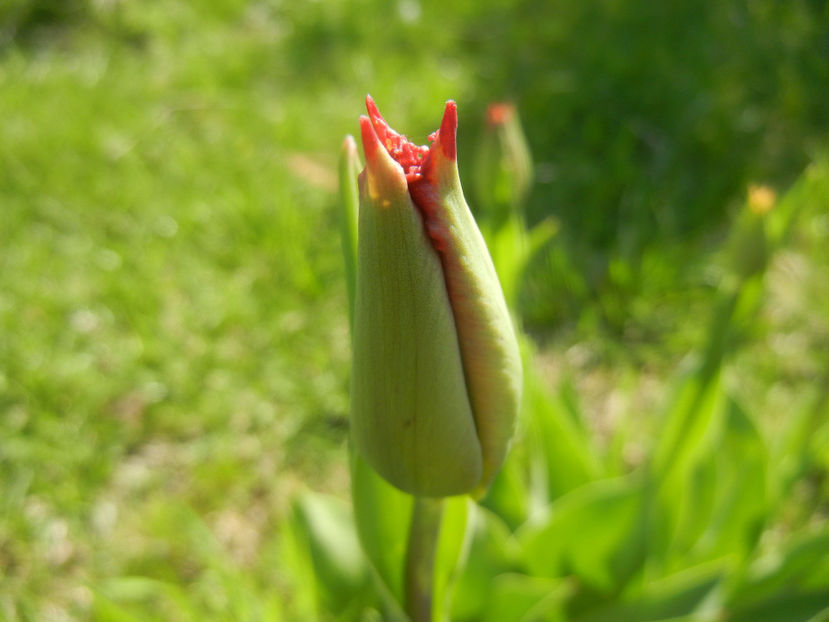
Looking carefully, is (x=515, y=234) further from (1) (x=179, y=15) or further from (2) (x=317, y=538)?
(1) (x=179, y=15)

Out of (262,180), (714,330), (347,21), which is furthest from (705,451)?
(347,21)

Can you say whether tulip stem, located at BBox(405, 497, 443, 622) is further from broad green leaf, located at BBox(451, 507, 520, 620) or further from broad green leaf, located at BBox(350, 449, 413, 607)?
broad green leaf, located at BBox(451, 507, 520, 620)

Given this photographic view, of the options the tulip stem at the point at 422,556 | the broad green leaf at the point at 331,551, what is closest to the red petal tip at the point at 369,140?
the tulip stem at the point at 422,556

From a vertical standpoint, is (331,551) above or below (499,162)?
below

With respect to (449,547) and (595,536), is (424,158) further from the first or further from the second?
(595,536)

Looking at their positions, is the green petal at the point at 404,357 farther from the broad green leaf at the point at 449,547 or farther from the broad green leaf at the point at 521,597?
the broad green leaf at the point at 521,597

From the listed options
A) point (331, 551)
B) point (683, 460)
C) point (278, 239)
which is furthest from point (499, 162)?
point (278, 239)
